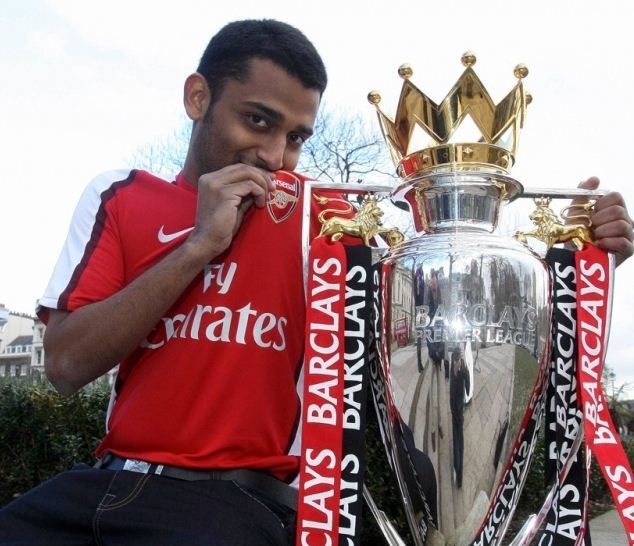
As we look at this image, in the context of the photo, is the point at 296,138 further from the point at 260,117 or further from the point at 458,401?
the point at 458,401

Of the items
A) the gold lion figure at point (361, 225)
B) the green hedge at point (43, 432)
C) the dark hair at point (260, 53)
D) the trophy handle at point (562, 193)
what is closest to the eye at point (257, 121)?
the dark hair at point (260, 53)

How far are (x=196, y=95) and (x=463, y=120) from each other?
66cm

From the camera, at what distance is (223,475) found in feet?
5.13

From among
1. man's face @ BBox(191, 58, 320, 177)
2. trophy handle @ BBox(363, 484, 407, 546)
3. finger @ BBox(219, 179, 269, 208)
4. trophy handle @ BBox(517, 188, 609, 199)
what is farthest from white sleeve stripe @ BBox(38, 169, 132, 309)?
trophy handle @ BBox(517, 188, 609, 199)

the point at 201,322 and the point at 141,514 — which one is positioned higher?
the point at 201,322

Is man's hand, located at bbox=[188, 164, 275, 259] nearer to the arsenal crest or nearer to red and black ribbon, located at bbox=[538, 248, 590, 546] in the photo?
the arsenal crest

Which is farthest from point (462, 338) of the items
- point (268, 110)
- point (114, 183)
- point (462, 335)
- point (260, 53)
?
point (114, 183)

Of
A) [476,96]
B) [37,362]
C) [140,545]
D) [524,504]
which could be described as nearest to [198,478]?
[140,545]

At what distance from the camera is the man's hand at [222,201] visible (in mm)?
1501

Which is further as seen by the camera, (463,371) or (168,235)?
(168,235)

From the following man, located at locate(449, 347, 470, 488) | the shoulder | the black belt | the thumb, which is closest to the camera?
man, located at locate(449, 347, 470, 488)

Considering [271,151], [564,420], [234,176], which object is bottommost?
[564,420]

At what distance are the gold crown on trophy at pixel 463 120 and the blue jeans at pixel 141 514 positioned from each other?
80 centimetres

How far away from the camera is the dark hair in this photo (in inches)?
67.6
